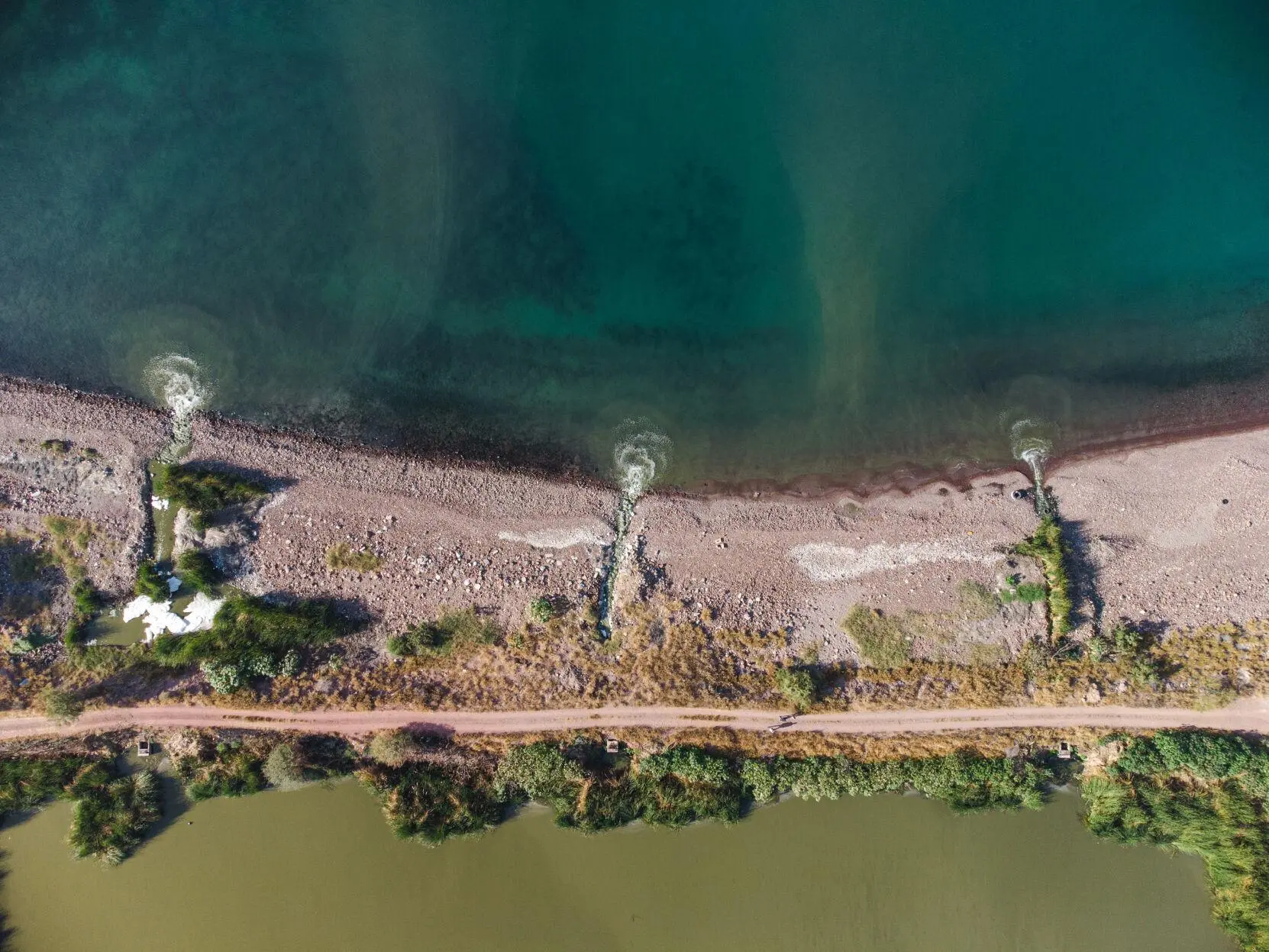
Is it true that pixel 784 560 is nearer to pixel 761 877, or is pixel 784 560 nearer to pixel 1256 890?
pixel 761 877

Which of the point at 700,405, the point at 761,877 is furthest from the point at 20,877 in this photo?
the point at 700,405

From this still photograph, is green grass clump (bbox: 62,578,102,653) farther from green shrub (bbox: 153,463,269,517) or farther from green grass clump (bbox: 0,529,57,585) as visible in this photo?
green shrub (bbox: 153,463,269,517)

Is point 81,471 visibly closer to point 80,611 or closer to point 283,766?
point 80,611

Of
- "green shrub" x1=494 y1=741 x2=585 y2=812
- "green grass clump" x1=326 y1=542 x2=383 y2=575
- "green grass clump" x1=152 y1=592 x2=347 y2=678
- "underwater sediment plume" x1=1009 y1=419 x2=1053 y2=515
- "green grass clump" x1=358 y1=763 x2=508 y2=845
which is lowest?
"green grass clump" x1=358 y1=763 x2=508 y2=845

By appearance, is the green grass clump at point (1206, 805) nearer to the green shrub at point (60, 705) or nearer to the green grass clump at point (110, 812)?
the green grass clump at point (110, 812)

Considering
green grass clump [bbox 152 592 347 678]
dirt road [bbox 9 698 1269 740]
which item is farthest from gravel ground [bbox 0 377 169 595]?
dirt road [bbox 9 698 1269 740]

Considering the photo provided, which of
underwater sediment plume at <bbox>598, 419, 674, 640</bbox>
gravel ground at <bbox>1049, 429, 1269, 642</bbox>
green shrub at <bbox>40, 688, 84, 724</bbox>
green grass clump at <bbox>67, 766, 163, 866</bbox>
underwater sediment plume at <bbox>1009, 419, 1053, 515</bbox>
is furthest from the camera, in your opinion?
underwater sediment plume at <bbox>1009, 419, 1053, 515</bbox>
